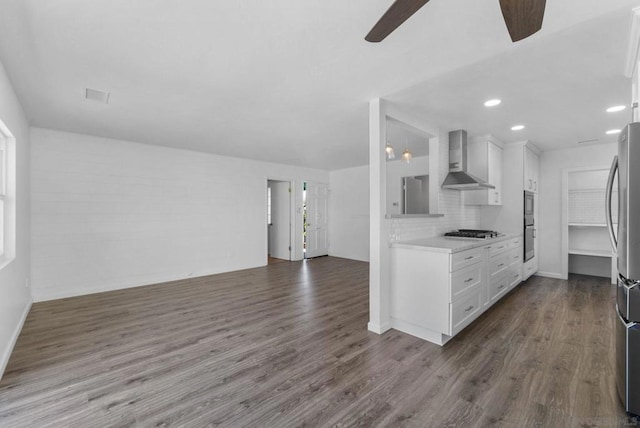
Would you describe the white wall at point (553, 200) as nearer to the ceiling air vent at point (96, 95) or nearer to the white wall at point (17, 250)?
the ceiling air vent at point (96, 95)

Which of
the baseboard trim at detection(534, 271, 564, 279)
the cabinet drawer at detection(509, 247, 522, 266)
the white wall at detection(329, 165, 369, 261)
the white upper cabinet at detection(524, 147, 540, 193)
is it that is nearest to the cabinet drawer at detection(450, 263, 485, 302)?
the cabinet drawer at detection(509, 247, 522, 266)

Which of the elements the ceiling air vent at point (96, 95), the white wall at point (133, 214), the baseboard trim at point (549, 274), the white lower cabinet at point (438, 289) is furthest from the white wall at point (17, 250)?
the baseboard trim at point (549, 274)

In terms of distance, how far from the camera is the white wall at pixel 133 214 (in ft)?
13.6

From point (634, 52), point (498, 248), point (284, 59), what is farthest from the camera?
point (498, 248)

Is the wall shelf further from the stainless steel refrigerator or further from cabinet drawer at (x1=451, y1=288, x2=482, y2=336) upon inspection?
the stainless steel refrigerator

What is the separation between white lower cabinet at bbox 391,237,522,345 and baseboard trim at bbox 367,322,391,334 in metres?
0.11

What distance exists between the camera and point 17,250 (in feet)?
9.89

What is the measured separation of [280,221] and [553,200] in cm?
579

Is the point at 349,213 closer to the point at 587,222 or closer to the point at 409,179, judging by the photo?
the point at 409,179

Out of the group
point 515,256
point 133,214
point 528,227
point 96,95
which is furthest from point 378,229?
point 133,214

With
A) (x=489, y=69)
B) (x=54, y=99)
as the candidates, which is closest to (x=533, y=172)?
(x=489, y=69)

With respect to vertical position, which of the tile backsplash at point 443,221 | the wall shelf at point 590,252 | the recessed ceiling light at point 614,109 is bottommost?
the wall shelf at point 590,252

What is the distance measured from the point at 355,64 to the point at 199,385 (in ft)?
8.84

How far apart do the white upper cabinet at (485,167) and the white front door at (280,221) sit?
4161 mm
